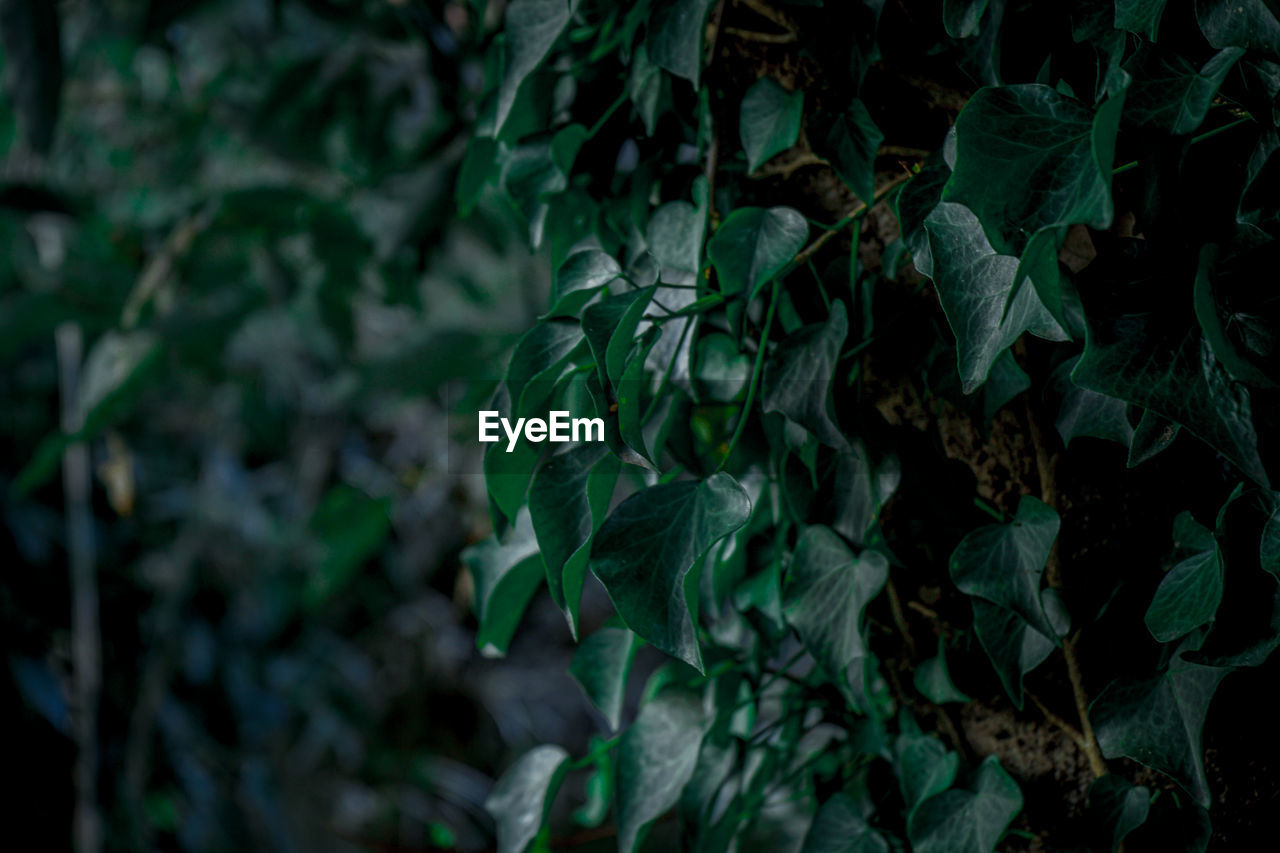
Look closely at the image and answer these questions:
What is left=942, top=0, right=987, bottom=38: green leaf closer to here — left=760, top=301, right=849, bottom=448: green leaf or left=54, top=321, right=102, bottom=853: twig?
left=760, top=301, right=849, bottom=448: green leaf

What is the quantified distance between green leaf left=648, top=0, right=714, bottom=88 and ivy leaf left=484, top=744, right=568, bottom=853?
31cm

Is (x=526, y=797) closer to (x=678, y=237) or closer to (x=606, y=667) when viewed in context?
(x=606, y=667)

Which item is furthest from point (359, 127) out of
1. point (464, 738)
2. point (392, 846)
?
point (464, 738)

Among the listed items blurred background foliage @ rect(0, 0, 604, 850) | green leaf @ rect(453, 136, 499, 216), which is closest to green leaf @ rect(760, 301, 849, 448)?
green leaf @ rect(453, 136, 499, 216)

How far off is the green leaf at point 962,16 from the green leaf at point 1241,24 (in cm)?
6

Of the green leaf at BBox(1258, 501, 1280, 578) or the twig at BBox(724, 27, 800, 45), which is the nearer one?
the green leaf at BBox(1258, 501, 1280, 578)

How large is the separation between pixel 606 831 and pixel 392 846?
141mm

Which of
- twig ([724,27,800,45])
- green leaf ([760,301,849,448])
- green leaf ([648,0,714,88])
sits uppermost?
green leaf ([648,0,714,88])

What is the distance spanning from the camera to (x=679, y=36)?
293mm

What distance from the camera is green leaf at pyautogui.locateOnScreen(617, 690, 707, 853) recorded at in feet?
1.10

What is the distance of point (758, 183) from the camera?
36 centimetres

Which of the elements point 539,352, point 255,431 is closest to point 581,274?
point 539,352

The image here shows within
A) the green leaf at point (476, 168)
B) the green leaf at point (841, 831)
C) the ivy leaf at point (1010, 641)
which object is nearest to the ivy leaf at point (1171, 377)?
the ivy leaf at point (1010, 641)

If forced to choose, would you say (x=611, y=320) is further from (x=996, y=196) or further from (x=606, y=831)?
(x=606, y=831)
